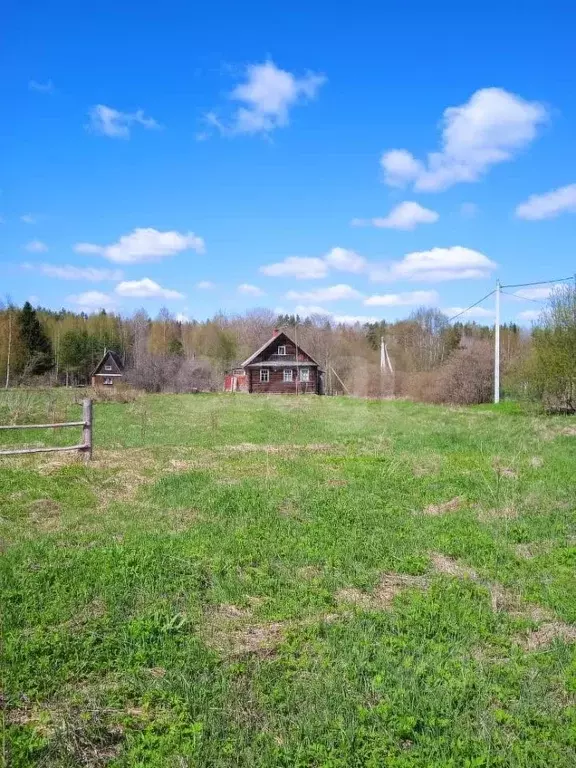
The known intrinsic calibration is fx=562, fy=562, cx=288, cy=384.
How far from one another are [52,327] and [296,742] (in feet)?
246

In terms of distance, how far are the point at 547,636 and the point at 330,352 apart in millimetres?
59389

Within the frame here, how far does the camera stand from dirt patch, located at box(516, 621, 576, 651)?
462 centimetres

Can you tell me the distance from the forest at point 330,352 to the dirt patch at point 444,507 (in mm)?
18340

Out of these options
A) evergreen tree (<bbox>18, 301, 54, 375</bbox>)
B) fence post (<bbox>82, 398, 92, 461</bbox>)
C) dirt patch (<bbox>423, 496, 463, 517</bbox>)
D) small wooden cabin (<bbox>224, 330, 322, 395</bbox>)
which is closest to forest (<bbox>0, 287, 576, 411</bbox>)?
evergreen tree (<bbox>18, 301, 54, 375</bbox>)

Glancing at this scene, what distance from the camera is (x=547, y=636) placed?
476cm

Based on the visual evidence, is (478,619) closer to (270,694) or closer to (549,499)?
(270,694)

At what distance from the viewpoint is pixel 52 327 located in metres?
71.4

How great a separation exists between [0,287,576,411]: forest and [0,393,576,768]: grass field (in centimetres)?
1670

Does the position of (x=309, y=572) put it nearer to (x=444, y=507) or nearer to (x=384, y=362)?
(x=444, y=507)

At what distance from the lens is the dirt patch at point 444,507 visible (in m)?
8.65

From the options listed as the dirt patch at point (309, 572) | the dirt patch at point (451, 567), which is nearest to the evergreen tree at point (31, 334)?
the dirt patch at point (309, 572)

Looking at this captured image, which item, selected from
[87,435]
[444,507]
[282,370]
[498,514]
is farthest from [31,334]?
[498,514]

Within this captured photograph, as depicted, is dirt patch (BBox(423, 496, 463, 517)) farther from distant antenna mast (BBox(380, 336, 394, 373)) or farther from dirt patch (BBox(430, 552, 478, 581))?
distant antenna mast (BBox(380, 336, 394, 373))

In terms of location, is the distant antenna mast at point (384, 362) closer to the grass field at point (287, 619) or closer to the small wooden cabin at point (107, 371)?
the small wooden cabin at point (107, 371)
